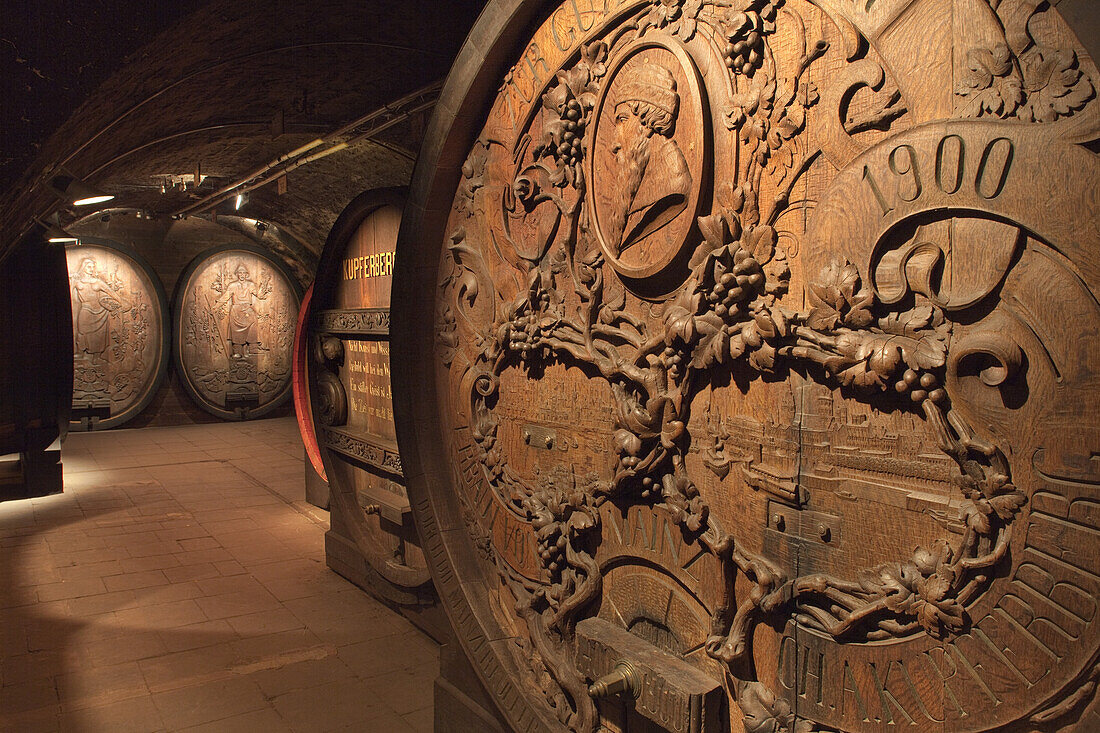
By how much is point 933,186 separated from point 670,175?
0.56m

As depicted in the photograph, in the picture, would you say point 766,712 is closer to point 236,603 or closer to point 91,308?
point 236,603

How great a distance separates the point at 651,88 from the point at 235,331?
10.5 m

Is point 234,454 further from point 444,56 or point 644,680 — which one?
point 644,680

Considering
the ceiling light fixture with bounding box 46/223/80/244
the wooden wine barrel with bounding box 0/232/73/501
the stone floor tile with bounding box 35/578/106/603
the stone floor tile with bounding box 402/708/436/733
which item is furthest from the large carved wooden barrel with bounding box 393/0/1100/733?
the wooden wine barrel with bounding box 0/232/73/501

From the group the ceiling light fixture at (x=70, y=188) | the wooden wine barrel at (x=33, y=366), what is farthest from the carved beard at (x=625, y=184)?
the wooden wine barrel at (x=33, y=366)

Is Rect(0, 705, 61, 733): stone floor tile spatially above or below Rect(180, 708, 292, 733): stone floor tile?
above

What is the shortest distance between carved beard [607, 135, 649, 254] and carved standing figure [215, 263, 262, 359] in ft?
33.9

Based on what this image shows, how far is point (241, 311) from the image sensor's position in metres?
11.0

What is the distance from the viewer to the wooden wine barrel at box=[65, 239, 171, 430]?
9867 millimetres

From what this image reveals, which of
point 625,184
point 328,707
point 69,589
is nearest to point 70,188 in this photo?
point 69,589

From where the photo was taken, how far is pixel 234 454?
836 centimetres

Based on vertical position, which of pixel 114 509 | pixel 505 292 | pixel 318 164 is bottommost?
pixel 114 509

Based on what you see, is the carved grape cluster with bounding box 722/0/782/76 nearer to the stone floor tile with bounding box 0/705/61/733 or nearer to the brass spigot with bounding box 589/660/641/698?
the brass spigot with bounding box 589/660/641/698

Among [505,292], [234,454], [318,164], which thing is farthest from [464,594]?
[234,454]
